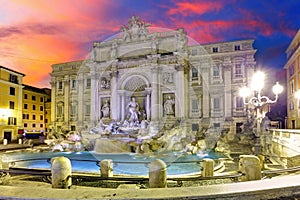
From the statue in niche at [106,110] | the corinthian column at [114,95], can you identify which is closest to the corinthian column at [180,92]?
the corinthian column at [114,95]

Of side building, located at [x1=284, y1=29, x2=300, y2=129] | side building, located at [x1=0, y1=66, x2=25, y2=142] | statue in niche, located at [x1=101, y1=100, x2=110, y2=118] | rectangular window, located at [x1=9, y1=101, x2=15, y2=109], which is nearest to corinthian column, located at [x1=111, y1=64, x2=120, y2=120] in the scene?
statue in niche, located at [x1=101, y1=100, x2=110, y2=118]

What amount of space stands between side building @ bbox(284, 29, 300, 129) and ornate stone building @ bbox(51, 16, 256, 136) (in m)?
4.61

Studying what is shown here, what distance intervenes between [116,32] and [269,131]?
714 inches

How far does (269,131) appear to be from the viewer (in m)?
16.6

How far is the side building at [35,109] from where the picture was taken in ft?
113

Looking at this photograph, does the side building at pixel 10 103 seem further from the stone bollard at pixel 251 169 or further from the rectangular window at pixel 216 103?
the stone bollard at pixel 251 169

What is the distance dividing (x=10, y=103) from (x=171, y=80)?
2062cm

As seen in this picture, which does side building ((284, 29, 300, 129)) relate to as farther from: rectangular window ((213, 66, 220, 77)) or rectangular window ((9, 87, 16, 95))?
rectangular window ((9, 87, 16, 95))

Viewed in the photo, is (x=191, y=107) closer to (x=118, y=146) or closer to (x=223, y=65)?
(x=223, y=65)

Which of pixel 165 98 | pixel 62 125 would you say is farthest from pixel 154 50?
pixel 62 125

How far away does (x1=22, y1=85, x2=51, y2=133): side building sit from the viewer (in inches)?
1356

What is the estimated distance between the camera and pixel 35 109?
36688mm

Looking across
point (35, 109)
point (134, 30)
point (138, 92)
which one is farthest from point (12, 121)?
point (134, 30)

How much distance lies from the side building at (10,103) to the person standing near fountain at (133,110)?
15516mm
